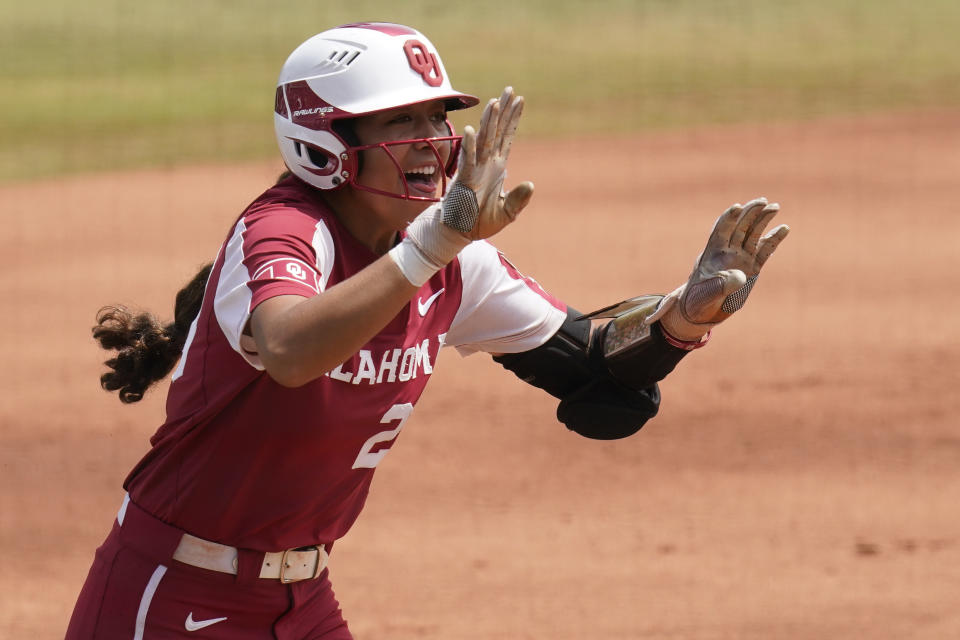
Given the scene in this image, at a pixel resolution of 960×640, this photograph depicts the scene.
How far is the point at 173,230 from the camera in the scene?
14.1m

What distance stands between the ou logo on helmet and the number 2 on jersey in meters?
0.76

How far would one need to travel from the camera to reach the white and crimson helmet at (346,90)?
10.8 ft

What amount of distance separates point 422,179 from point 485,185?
16.5 inches

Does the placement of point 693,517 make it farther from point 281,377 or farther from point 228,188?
point 228,188

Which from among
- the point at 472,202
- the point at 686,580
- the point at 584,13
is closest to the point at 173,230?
the point at 686,580

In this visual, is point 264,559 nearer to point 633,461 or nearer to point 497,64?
point 633,461

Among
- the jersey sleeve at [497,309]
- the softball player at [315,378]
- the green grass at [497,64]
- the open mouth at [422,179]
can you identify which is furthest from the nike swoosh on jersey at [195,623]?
the green grass at [497,64]

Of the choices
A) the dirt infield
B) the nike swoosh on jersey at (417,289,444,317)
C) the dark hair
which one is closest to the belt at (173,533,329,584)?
the nike swoosh on jersey at (417,289,444,317)

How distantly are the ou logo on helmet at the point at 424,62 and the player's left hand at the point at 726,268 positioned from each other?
0.79 m

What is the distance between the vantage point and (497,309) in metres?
3.83

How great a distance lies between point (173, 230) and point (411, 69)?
11.1 meters

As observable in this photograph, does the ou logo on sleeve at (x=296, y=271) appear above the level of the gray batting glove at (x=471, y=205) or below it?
below

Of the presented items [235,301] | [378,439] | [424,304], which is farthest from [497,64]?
[235,301]

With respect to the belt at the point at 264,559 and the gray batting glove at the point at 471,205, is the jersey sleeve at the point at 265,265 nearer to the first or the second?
the gray batting glove at the point at 471,205
